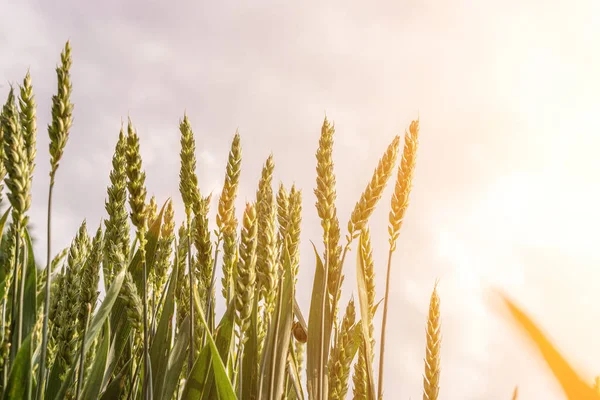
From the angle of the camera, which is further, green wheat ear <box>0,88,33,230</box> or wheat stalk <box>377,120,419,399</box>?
wheat stalk <box>377,120,419,399</box>

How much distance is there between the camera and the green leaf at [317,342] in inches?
64.6

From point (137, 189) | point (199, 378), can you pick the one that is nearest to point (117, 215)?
point (137, 189)

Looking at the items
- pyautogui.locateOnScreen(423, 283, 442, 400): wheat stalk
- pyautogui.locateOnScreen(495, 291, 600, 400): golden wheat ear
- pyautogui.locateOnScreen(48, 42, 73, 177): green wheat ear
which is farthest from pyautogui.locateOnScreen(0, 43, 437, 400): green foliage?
pyautogui.locateOnScreen(495, 291, 600, 400): golden wheat ear

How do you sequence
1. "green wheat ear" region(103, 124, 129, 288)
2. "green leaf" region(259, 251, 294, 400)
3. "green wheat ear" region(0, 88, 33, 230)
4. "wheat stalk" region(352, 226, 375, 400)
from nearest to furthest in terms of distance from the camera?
"green wheat ear" region(0, 88, 33, 230) → "green leaf" region(259, 251, 294, 400) → "green wheat ear" region(103, 124, 129, 288) → "wheat stalk" region(352, 226, 375, 400)

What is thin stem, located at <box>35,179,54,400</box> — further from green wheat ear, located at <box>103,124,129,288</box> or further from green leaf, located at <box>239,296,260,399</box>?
green leaf, located at <box>239,296,260,399</box>

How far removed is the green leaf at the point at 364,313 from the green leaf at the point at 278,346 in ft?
0.86

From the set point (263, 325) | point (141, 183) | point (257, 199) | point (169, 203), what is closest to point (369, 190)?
point (257, 199)

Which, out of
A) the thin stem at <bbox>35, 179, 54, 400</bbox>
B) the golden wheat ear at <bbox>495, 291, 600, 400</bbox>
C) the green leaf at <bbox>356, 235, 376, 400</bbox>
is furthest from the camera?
the green leaf at <bbox>356, 235, 376, 400</bbox>

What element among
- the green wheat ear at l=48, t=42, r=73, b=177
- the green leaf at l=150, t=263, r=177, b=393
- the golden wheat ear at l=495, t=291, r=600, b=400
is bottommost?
the golden wheat ear at l=495, t=291, r=600, b=400

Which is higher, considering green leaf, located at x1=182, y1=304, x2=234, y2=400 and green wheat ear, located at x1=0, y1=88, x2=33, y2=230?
green wheat ear, located at x1=0, y1=88, x2=33, y2=230

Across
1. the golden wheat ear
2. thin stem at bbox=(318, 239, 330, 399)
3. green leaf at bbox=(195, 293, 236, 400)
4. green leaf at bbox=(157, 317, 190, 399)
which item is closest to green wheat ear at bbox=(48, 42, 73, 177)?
green leaf at bbox=(195, 293, 236, 400)

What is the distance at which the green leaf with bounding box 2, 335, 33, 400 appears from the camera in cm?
135

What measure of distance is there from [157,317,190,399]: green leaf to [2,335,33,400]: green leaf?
0.36m

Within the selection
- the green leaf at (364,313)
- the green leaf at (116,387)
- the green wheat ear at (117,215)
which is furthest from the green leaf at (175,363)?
the green leaf at (364,313)
